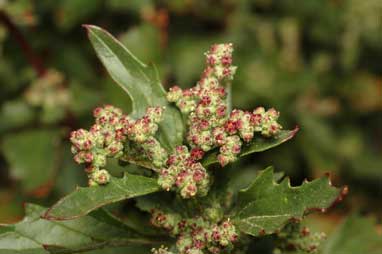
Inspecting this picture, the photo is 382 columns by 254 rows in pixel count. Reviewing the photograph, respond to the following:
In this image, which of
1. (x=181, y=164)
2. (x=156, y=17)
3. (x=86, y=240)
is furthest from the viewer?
(x=156, y=17)

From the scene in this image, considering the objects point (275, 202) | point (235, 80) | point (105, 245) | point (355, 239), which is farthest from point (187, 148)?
point (235, 80)

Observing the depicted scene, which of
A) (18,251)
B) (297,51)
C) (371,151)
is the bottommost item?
(18,251)

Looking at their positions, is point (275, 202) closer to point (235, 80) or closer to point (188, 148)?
point (188, 148)

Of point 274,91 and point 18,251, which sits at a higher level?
point 274,91

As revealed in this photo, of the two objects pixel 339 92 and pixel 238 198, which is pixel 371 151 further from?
pixel 238 198

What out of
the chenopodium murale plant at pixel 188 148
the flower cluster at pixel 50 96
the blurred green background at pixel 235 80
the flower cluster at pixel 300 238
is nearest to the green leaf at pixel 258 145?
the chenopodium murale plant at pixel 188 148

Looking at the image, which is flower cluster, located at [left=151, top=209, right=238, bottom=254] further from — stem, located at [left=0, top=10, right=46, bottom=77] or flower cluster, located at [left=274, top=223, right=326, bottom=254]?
stem, located at [left=0, top=10, right=46, bottom=77]

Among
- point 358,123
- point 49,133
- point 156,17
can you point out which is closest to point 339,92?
point 358,123
